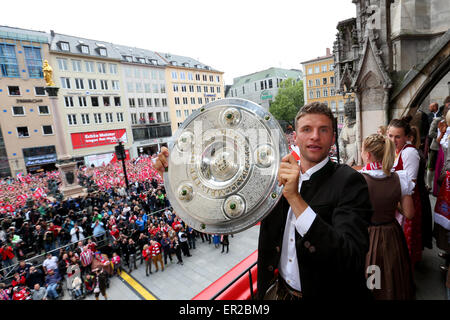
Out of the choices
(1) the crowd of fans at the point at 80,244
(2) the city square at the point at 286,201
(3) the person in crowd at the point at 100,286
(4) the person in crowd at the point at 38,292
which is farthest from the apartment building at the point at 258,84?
(4) the person in crowd at the point at 38,292

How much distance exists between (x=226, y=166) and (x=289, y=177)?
0.49m

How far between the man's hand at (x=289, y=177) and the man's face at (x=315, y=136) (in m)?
0.29

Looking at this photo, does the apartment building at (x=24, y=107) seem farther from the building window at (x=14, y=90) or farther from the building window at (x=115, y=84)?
the building window at (x=115, y=84)

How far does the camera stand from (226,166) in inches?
67.1

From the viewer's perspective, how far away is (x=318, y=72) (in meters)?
48.7

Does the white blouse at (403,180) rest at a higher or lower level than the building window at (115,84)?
lower

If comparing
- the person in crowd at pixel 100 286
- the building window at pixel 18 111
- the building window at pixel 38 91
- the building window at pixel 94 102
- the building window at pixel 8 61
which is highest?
the building window at pixel 8 61

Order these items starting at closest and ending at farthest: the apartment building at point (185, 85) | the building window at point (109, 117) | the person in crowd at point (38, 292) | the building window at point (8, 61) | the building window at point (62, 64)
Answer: the person in crowd at point (38, 292) → the building window at point (8, 61) → the building window at point (62, 64) → the building window at point (109, 117) → the apartment building at point (185, 85)

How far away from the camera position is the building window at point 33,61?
1193 inches

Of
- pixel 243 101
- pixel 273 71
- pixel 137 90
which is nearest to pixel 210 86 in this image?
pixel 137 90

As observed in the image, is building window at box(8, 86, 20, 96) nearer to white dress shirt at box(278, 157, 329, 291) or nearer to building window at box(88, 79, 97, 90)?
building window at box(88, 79, 97, 90)

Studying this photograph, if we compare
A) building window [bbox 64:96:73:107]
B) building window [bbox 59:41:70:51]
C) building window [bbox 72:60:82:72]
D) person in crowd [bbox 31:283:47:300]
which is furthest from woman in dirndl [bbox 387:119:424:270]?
building window [bbox 59:41:70:51]

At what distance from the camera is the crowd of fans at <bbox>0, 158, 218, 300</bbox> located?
8.73 metres
